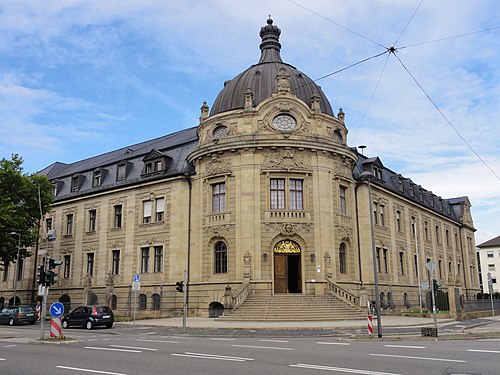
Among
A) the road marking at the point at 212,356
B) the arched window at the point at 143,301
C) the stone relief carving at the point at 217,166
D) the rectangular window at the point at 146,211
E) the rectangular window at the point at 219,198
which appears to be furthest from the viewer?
the rectangular window at the point at 146,211

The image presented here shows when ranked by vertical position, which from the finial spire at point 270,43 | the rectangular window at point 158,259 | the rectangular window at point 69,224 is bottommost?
the rectangular window at point 158,259

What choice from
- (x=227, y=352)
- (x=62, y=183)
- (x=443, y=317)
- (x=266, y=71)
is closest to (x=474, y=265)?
(x=443, y=317)

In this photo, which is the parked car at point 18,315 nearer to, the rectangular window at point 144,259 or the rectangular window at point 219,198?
the rectangular window at point 144,259

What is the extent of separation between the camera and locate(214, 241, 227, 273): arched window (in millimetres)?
35031

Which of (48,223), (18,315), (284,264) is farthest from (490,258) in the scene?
(18,315)

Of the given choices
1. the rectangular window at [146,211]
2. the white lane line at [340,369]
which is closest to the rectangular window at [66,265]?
the rectangular window at [146,211]

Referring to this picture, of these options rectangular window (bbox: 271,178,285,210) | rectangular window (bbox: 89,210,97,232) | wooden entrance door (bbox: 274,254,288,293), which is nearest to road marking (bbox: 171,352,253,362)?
wooden entrance door (bbox: 274,254,288,293)

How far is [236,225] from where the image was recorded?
34.2m

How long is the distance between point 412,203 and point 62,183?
115 ft

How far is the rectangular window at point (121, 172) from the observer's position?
4349 centimetres

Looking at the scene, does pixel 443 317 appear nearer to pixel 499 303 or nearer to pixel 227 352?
pixel 499 303

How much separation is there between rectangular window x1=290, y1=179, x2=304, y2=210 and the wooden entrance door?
11.5ft

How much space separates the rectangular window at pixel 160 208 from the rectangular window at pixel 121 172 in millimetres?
5491

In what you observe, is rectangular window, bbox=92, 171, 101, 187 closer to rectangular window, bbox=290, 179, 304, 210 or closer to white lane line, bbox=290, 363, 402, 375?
rectangular window, bbox=290, 179, 304, 210
